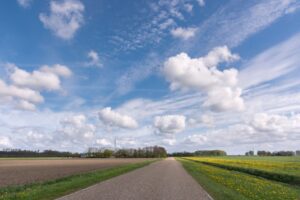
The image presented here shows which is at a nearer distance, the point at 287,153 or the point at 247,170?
the point at 247,170

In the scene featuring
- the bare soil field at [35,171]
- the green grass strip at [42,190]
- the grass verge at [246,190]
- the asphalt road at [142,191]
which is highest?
the bare soil field at [35,171]

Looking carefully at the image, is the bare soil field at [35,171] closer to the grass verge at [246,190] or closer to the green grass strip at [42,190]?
the green grass strip at [42,190]

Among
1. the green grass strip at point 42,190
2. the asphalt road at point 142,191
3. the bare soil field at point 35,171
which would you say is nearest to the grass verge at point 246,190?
the asphalt road at point 142,191

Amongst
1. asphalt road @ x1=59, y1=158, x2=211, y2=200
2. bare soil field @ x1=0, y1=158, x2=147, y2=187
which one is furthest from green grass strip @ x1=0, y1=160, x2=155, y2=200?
bare soil field @ x1=0, y1=158, x2=147, y2=187

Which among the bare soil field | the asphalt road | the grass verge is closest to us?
the asphalt road

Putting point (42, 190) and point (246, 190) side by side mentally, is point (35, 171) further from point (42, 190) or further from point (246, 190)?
point (246, 190)

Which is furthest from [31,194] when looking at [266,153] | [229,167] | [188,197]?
[266,153]

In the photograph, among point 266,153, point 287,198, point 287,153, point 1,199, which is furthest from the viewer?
point 266,153

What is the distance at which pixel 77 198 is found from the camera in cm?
1487

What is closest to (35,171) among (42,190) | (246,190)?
(42,190)

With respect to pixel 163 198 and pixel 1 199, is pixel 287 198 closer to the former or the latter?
pixel 163 198

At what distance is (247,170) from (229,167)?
10.4 meters

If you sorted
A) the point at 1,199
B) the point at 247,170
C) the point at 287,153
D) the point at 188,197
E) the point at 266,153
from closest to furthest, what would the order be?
the point at 1,199, the point at 188,197, the point at 247,170, the point at 287,153, the point at 266,153

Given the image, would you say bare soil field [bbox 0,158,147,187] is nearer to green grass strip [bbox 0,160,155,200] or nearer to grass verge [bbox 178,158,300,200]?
green grass strip [bbox 0,160,155,200]
